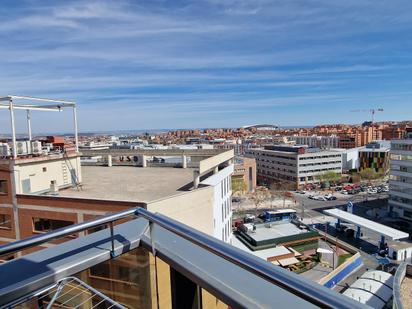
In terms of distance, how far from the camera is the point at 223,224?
12.8 m

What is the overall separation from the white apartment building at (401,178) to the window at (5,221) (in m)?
35.7

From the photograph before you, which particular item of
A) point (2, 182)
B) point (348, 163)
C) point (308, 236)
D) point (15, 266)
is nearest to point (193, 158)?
point (2, 182)

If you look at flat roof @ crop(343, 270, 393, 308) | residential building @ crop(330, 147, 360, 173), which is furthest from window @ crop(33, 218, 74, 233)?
residential building @ crop(330, 147, 360, 173)

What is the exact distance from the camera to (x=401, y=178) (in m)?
34.5

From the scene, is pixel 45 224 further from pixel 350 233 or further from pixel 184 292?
pixel 350 233

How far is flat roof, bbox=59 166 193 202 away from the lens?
384 inches

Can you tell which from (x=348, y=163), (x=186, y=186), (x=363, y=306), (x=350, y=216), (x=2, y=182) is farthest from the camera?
(x=348, y=163)

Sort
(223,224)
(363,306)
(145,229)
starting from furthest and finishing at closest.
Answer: (223,224), (145,229), (363,306)

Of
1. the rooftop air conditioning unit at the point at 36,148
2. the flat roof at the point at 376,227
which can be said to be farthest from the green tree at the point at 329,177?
the rooftop air conditioning unit at the point at 36,148

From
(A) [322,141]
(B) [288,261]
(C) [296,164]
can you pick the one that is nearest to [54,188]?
(B) [288,261]

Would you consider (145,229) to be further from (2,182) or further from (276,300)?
(2,182)

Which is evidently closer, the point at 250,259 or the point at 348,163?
the point at 250,259

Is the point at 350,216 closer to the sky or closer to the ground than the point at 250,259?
closer to the ground

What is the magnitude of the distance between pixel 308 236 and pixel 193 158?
13262 mm
